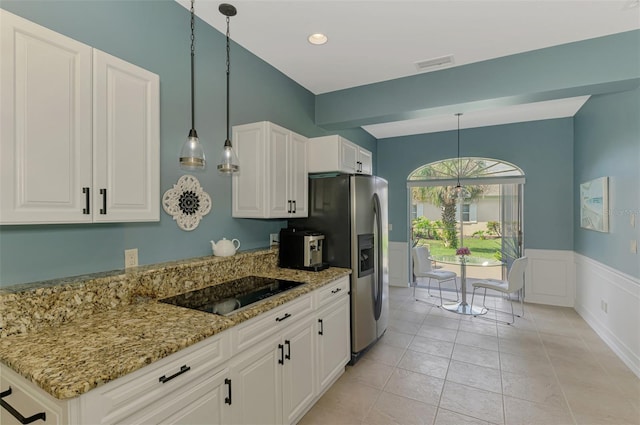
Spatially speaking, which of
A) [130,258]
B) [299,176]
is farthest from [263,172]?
[130,258]

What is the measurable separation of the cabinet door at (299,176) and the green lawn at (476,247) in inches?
142

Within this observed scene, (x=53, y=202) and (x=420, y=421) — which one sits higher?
(x=53, y=202)

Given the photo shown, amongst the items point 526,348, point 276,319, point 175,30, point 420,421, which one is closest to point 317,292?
point 276,319

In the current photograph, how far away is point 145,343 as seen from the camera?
4.01 feet

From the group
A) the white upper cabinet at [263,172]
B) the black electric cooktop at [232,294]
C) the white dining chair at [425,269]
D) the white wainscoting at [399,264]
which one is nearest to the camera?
the black electric cooktop at [232,294]

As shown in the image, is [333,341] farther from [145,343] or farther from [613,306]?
[613,306]

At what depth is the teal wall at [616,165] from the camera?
280cm

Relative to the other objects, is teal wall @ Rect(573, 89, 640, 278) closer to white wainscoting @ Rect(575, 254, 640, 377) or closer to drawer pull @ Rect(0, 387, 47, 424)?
white wainscoting @ Rect(575, 254, 640, 377)

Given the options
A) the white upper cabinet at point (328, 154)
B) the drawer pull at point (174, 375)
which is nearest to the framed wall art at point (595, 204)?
the white upper cabinet at point (328, 154)

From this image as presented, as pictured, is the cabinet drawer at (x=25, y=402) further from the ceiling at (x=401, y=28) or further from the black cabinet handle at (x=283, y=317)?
the ceiling at (x=401, y=28)

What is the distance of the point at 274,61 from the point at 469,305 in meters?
4.26

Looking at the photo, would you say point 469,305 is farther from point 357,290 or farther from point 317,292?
point 317,292

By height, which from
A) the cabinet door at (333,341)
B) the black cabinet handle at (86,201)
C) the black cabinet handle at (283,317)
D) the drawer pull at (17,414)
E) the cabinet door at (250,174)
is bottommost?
the cabinet door at (333,341)

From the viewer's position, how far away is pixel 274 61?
3.00 m
